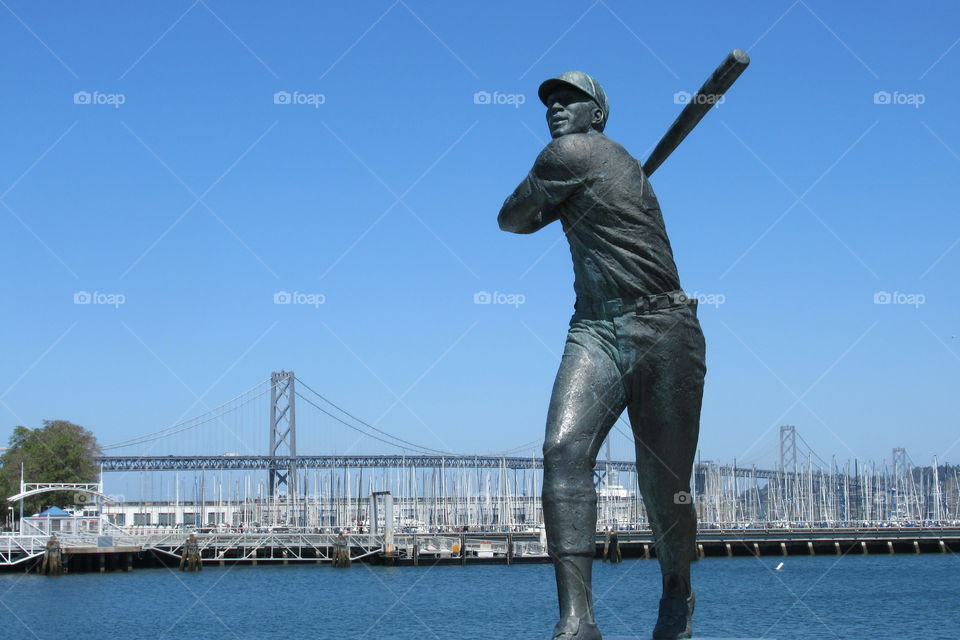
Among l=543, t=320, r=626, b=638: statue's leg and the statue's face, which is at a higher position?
the statue's face

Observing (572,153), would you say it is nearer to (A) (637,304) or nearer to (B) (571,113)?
(B) (571,113)

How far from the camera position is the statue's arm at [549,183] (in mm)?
5949

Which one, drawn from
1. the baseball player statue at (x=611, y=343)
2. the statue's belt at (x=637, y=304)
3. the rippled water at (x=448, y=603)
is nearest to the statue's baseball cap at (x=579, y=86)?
the baseball player statue at (x=611, y=343)

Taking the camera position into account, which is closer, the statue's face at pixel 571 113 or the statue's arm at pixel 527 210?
the statue's arm at pixel 527 210

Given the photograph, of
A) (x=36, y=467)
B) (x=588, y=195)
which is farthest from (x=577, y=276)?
(x=36, y=467)

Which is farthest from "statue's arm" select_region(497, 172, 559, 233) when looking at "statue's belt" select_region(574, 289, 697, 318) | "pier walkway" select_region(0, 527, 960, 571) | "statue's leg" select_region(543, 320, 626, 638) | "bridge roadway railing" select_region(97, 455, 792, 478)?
"bridge roadway railing" select_region(97, 455, 792, 478)

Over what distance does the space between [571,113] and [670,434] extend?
170 centimetres

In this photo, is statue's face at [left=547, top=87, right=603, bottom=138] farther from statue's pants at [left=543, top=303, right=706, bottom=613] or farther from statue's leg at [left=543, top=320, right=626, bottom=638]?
statue's leg at [left=543, top=320, right=626, bottom=638]

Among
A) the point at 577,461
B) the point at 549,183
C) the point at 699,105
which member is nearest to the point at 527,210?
the point at 549,183

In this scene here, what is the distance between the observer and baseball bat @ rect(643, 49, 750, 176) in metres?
5.86

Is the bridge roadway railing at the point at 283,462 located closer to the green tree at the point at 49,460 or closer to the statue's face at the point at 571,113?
the green tree at the point at 49,460

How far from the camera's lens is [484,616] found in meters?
34.2

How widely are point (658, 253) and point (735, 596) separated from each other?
3774 cm

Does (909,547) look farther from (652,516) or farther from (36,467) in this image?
(652,516)
